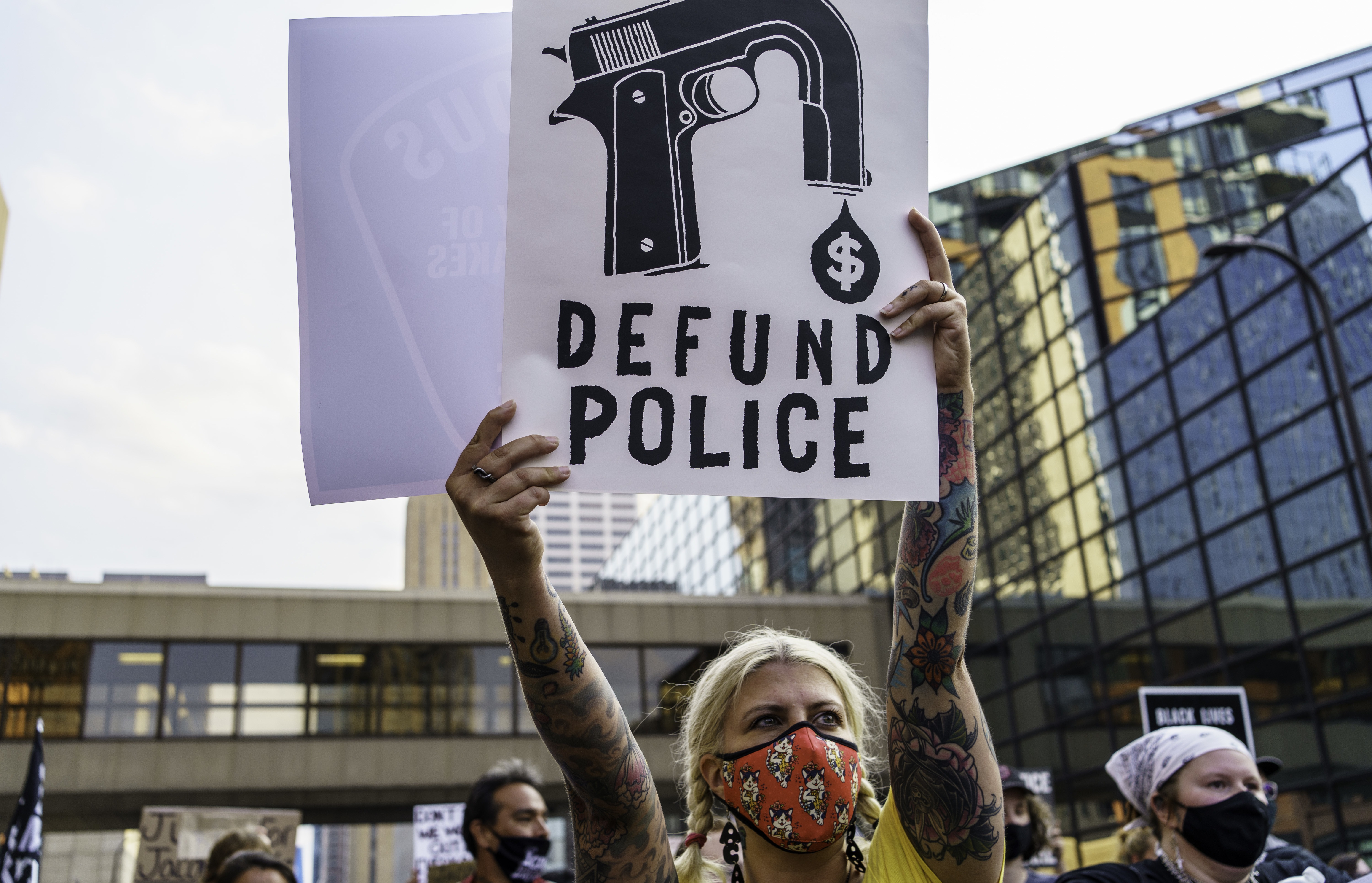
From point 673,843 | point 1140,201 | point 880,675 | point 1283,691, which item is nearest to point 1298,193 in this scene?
point 1140,201

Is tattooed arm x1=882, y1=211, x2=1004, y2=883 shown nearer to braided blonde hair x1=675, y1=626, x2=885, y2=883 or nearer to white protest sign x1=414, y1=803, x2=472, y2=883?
braided blonde hair x1=675, y1=626, x2=885, y2=883

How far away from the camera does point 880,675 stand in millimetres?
23797

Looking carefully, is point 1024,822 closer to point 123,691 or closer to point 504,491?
point 504,491

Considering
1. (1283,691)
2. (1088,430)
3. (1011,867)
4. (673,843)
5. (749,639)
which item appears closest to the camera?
(749,639)

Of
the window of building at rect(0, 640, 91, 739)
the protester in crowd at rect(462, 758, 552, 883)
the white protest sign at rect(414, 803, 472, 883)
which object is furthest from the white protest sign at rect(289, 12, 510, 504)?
the window of building at rect(0, 640, 91, 739)

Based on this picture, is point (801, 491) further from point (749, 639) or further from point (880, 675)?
point (880, 675)

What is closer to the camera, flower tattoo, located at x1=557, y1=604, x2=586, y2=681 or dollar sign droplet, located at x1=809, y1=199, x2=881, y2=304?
flower tattoo, located at x1=557, y1=604, x2=586, y2=681

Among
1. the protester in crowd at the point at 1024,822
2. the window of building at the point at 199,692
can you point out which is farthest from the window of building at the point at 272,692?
the protester in crowd at the point at 1024,822

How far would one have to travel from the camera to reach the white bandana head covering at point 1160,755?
3385 millimetres

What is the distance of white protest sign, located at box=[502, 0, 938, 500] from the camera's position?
200 cm

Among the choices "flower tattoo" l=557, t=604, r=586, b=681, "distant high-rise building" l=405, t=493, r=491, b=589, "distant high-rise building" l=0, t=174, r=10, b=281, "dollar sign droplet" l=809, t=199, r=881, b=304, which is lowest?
"flower tattoo" l=557, t=604, r=586, b=681

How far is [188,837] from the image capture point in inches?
368

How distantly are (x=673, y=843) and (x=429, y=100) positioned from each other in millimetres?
3168

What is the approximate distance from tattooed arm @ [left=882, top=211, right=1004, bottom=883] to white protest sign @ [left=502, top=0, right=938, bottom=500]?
0.21ft
